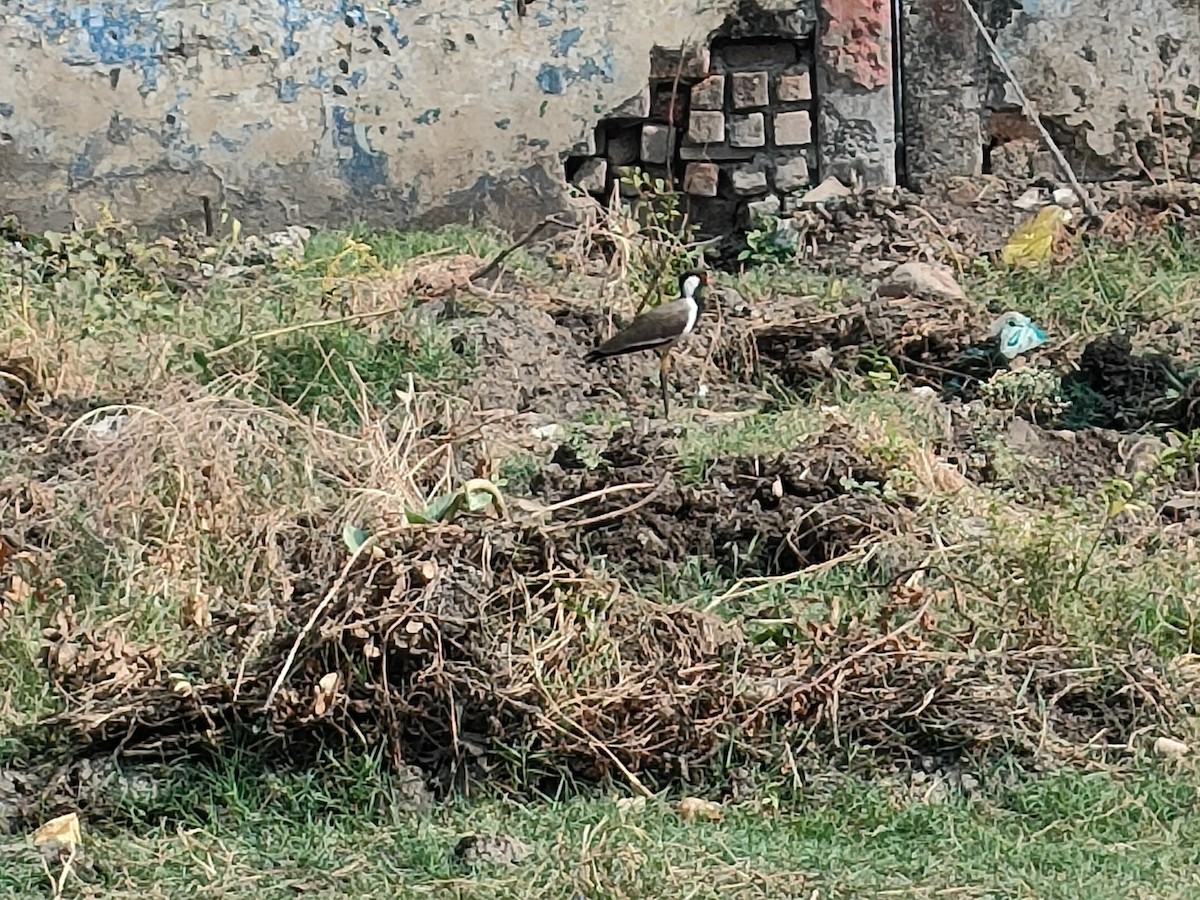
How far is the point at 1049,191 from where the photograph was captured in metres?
7.08

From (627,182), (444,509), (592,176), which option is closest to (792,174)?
(627,182)

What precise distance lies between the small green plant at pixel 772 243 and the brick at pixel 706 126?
42cm

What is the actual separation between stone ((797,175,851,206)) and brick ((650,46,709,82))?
684 mm

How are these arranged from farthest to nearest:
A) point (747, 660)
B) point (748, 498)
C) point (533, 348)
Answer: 1. point (533, 348)
2. point (748, 498)
3. point (747, 660)

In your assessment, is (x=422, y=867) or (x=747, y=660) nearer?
(x=422, y=867)

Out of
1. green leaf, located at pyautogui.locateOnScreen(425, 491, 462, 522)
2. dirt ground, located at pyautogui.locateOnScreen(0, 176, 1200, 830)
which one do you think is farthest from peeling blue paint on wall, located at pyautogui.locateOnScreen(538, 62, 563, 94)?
green leaf, located at pyautogui.locateOnScreen(425, 491, 462, 522)

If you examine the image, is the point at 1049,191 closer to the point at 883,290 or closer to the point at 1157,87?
the point at 1157,87

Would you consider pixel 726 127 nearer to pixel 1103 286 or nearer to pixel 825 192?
pixel 825 192

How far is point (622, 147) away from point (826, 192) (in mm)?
896

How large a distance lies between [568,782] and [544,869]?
0.39 m

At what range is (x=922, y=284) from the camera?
611cm

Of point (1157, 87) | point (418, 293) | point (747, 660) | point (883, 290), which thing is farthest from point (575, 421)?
point (1157, 87)

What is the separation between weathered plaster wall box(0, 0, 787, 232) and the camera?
696cm

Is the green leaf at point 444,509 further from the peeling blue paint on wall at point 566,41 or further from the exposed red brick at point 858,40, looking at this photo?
the exposed red brick at point 858,40
